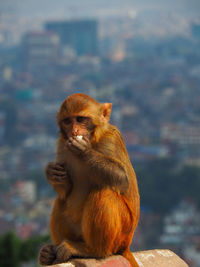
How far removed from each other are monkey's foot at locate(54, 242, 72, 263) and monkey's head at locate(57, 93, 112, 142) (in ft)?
2.17

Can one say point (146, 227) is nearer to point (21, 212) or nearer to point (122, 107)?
point (21, 212)

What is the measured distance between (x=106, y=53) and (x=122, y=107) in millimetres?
19892

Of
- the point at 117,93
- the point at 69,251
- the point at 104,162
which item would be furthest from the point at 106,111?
the point at 117,93

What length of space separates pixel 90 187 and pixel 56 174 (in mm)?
231

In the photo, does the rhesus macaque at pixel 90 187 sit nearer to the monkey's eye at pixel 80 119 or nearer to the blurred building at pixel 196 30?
the monkey's eye at pixel 80 119

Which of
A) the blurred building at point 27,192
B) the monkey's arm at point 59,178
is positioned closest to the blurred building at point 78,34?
the blurred building at point 27,192

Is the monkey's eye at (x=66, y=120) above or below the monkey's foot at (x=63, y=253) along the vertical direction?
above

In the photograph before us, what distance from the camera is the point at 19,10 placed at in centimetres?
7956

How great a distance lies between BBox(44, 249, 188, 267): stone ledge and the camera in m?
2.90

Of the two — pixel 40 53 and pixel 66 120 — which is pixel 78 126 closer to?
pixel 66 120

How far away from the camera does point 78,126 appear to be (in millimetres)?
2895

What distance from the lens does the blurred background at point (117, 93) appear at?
44.2m

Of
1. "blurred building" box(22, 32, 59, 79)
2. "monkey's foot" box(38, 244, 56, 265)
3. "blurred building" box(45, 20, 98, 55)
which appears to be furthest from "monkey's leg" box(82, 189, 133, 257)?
"blurred building" box(45, 20, 98, 55)

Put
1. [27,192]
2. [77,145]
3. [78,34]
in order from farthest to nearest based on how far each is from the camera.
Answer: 1. [78,34]
2. [27,192]
3. [77,145]
